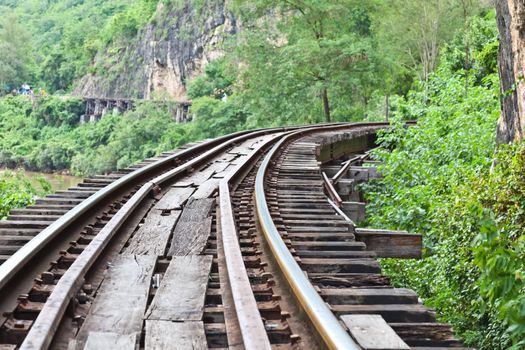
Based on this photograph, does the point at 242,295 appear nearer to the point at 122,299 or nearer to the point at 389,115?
the point at 122,299

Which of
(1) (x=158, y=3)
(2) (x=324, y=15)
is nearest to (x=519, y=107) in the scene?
(2) (x=324, y=15)

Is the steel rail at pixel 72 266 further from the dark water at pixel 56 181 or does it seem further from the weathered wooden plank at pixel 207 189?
the dark water at pixel 56 181

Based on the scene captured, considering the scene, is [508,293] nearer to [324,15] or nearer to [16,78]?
[324,15]

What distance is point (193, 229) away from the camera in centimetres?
551

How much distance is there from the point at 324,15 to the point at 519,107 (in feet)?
88.8

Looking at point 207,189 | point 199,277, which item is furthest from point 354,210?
point 199,277

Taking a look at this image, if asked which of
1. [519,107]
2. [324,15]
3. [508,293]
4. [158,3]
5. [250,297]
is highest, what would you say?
[158,3]

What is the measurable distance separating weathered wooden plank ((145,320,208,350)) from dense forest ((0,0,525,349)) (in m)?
1.76

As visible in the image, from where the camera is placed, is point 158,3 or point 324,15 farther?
point 158,3

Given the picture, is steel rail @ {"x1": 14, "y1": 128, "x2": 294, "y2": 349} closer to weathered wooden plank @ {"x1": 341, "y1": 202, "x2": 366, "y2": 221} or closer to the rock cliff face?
weathered wooden plank @ {"x1": 341, "y1": 202, "x2": 366, "y2": 221}

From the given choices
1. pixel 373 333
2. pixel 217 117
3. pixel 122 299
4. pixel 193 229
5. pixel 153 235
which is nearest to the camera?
pixel 373 333

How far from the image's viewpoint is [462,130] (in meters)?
11.0

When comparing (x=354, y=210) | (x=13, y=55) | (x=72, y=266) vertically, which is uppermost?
(x=13, y=55)

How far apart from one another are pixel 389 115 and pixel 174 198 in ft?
88.2
